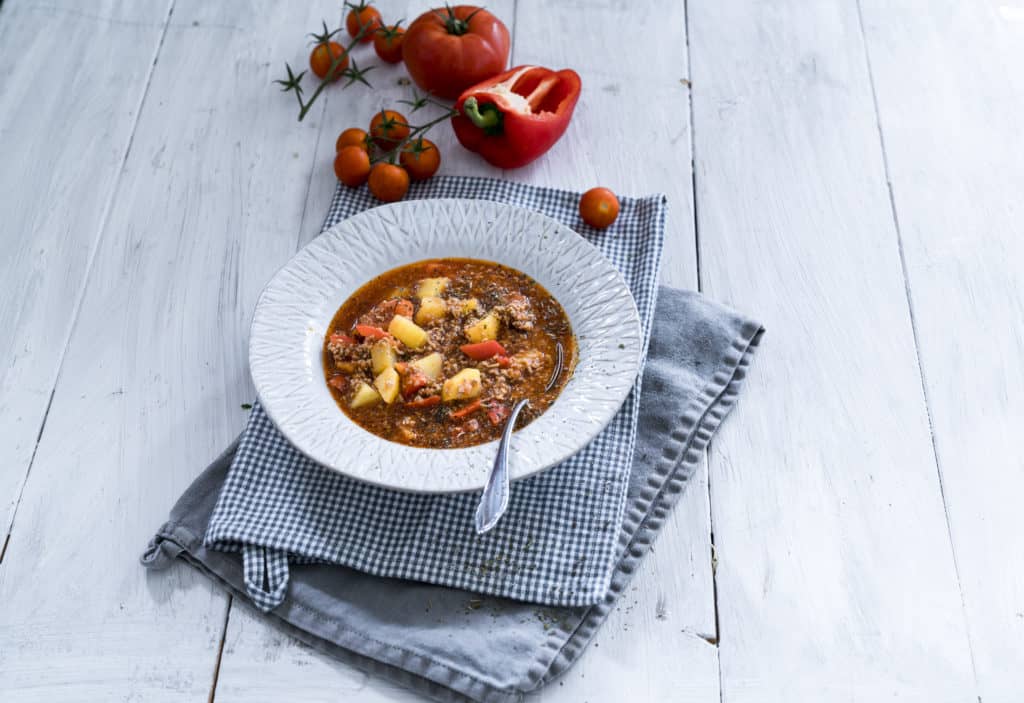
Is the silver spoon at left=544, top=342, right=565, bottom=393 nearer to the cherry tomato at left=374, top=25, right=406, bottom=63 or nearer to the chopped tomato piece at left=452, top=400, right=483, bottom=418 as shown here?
the chopped tomato piece at left=452, top=400, right=483, bottom=418

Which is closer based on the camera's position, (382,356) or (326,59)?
(382,356)

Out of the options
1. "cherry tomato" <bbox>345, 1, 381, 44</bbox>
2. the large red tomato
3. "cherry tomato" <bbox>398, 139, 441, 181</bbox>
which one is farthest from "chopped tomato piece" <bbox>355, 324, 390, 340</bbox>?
"cherry tomato" <bbox>345, 1, 381, 44</bbox>

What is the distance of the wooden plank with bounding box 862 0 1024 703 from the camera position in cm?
245

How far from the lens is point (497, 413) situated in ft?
7.93

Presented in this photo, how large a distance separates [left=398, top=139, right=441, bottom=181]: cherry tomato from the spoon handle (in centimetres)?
119

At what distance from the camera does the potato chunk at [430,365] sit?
248 cm

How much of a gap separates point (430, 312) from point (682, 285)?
2.75ft

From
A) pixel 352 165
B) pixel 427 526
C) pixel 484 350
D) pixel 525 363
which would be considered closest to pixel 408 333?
pixel 484 350

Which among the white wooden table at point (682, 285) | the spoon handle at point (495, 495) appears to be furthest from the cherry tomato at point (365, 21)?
the spoon handle at point (495, 495)

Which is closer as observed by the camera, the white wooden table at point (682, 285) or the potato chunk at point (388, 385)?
the white wooden table at point (682, 285)

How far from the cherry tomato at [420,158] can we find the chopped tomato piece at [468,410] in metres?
1.02

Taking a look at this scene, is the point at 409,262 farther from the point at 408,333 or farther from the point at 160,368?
the point at 160,368

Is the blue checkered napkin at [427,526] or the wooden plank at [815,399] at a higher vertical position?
the wooden plank at [815,399]

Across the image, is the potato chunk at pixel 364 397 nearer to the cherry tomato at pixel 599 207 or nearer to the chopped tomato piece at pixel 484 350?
the chopped tomato piece at pixel 484 350
